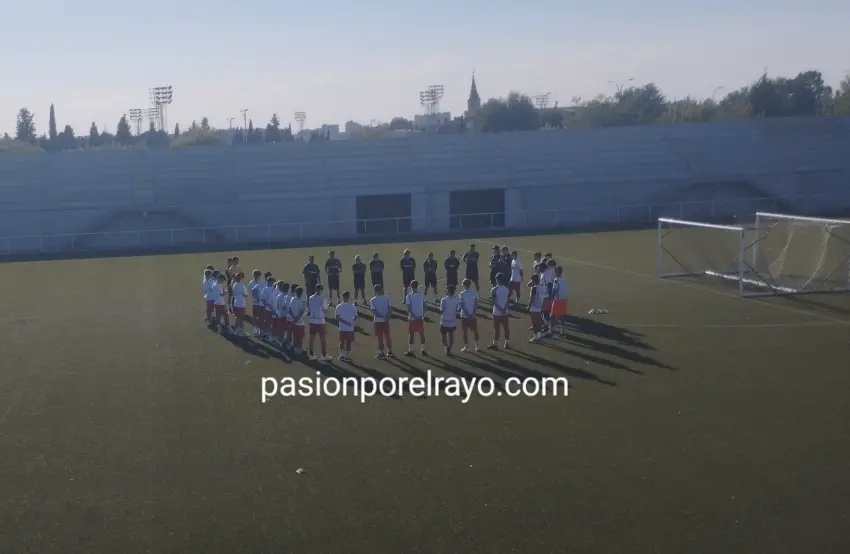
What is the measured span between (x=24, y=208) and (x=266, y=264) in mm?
18607

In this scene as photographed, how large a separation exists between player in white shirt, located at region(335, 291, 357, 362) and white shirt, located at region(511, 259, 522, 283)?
19.3ft

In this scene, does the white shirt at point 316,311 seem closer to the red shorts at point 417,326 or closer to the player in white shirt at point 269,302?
the red shorts at point 417,326

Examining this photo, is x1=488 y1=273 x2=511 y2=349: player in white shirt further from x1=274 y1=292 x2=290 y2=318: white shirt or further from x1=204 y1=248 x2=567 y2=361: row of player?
x1=274 y1=292 x2=290 y2=318: white shirt

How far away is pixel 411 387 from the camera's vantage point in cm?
1360

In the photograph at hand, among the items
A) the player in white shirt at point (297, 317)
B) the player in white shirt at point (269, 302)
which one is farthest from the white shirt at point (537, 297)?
the player in white shirt at point (269, 302)

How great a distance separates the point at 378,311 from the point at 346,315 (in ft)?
1.98

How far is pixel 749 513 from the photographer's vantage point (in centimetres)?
852

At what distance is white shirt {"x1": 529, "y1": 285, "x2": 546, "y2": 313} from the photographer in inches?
654

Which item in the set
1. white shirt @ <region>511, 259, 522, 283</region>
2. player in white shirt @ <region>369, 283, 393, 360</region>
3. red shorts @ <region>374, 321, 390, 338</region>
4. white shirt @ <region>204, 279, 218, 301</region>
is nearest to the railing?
white shirt @ <region>511, 259, 522, 283</region>

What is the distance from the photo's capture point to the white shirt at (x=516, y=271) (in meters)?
20.3

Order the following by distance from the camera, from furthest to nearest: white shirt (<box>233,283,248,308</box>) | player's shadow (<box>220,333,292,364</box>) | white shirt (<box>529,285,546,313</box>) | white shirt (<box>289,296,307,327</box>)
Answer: white shirt (<box>233,283,248,308</box>)
white shirt (<box>529,285,546,313</box>)
player's shadow (<box>220,333,292,364</box>)
white shirt (<box>289,296,307,327</box>)

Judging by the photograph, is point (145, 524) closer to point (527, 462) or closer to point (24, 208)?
point (527, 462)

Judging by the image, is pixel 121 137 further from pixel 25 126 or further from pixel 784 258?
pixel 784 258

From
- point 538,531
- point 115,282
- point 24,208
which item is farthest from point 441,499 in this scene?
point 24,208
